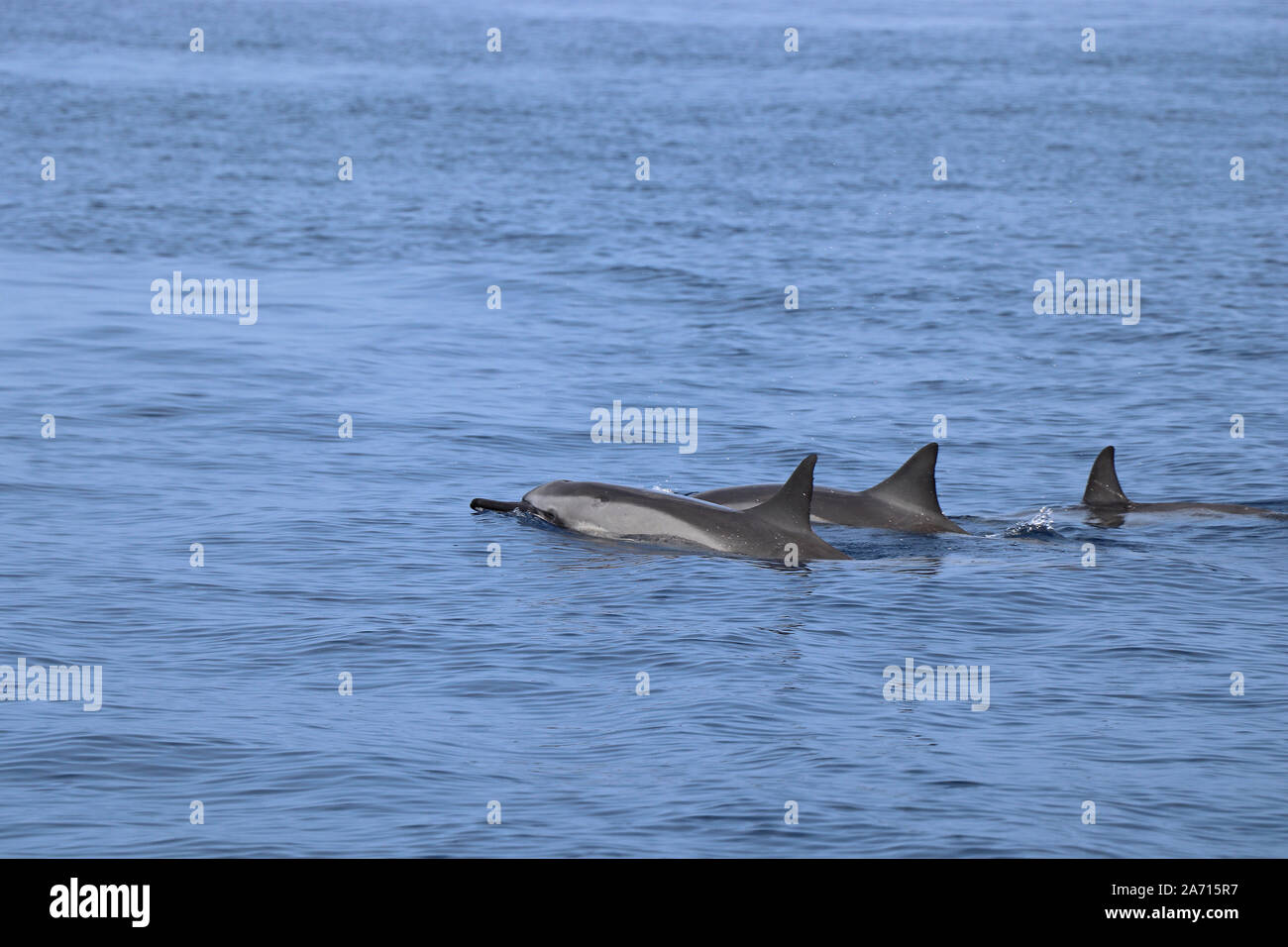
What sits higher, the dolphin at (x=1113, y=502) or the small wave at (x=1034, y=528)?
the dolphin at (x=1113, y=502)

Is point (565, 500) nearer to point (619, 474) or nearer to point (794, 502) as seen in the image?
point (794, 502)

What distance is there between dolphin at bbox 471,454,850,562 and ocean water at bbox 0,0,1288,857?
348mm

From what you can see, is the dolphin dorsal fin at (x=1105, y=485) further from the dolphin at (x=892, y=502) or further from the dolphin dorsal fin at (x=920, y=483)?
the dolphin dorsal fin at (x=920, y=483)

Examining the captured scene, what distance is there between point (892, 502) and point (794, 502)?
210cm

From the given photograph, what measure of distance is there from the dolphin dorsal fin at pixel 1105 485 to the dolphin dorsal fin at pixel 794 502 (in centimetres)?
444

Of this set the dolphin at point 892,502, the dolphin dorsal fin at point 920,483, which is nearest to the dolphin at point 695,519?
the dolphin at point 892,502

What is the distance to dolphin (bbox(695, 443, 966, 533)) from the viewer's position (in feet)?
66.9

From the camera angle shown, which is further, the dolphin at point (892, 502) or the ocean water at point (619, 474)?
the dolphin at point (892, 502)

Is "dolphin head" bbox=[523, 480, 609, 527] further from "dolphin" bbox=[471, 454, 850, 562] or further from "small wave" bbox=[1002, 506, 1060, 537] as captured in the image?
"small wave" bbox=[1002, 506, 1060, 537]

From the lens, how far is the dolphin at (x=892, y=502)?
803 inches

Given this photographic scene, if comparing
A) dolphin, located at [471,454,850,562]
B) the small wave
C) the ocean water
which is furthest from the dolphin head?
the small wave

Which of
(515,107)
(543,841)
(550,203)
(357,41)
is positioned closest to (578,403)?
(543,841)
